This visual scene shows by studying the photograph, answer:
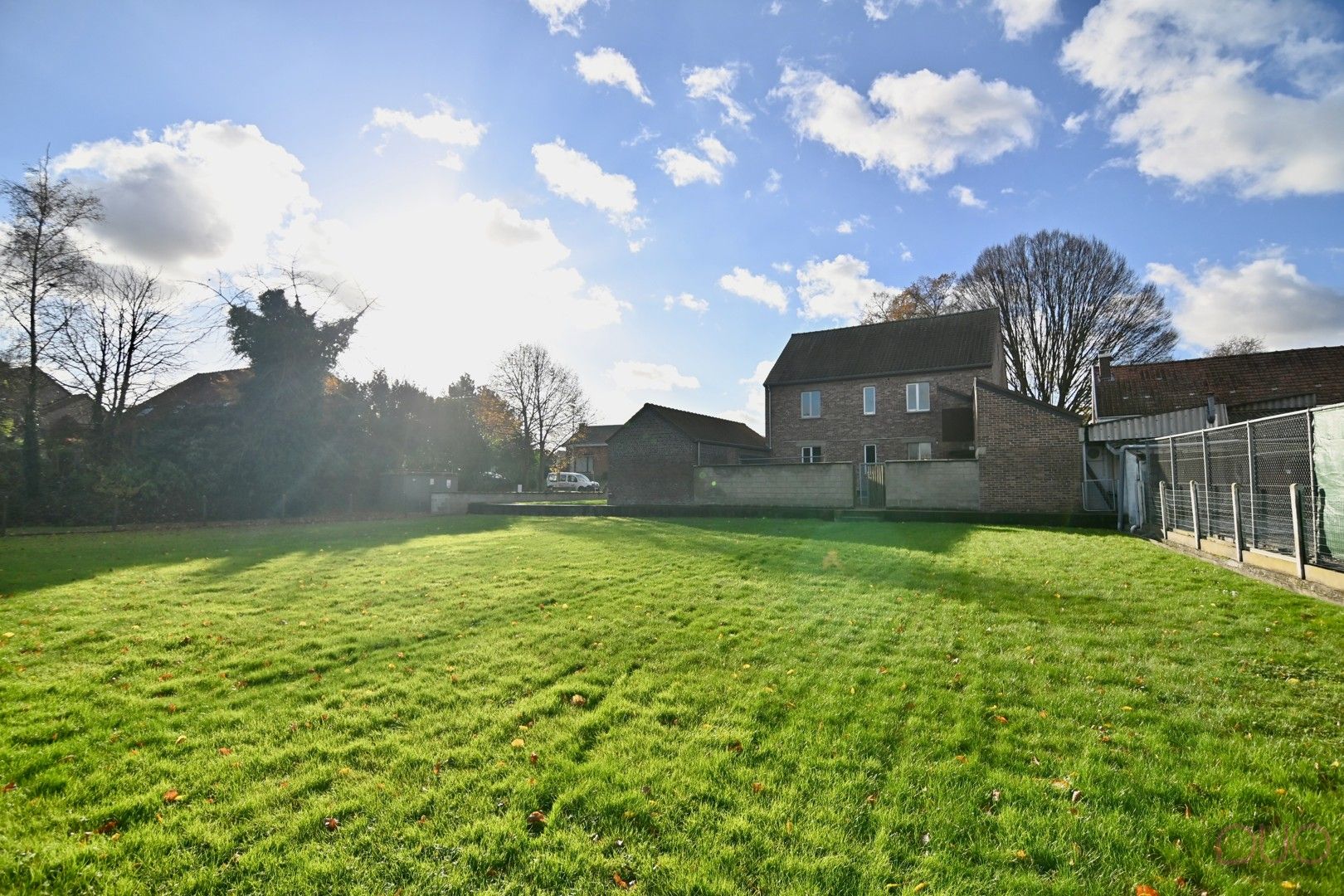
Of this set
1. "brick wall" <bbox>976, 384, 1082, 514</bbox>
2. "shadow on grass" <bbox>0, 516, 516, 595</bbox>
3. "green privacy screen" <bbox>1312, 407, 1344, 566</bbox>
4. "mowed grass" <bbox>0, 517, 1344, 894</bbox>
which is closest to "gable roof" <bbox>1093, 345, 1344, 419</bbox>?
"brick wall" <bbox>976, 384, 1082, 514</bbox>

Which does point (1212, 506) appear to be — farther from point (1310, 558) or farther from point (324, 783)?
point (324, 783)

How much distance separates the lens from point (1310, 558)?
7.52 meters

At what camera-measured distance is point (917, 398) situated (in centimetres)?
2788

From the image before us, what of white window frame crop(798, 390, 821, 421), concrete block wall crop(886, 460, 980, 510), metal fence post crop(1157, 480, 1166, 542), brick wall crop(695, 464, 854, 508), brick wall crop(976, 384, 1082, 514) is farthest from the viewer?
white window frame crop(798, 390, 821, 421)

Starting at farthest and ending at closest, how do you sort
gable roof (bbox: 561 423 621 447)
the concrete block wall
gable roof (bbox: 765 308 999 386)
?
gable roof (bbox: 561 423 621 447), gable roof (bbox: 765 308 999 386), the concrete block wall

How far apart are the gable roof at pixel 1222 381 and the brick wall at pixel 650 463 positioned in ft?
59.2

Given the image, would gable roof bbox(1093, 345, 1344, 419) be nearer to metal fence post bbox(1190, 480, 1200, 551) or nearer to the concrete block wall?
the concrete block wall

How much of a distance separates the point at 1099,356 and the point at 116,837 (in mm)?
34811

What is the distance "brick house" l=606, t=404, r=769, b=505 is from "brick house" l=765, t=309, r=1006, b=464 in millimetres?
4458

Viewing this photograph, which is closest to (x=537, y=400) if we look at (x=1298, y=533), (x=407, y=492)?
(x=407, y=492)

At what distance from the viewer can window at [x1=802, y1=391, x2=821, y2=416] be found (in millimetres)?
30094

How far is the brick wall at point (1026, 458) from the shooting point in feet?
61.2

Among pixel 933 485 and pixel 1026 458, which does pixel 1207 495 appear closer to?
pixel 1026 458

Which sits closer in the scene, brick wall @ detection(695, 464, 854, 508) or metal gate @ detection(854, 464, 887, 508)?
brick wall @ detection(695, 464, 854, 508)
